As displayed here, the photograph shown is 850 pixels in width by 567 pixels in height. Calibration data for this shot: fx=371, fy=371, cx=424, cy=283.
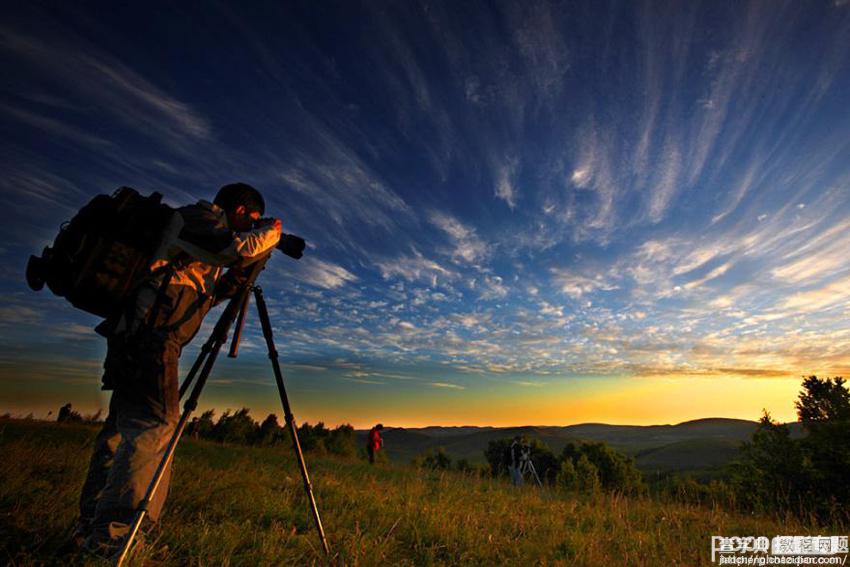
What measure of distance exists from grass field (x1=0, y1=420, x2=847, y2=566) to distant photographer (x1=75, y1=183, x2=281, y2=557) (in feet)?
1.09

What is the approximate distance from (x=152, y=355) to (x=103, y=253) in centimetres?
84

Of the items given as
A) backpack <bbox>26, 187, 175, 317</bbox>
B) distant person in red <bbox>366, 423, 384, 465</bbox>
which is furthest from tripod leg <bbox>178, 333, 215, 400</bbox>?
distant person in red <bbox>366, 423, 384, 465</bbox>

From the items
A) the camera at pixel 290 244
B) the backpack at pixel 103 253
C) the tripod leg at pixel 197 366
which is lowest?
the tripod leg at pixel 197 366

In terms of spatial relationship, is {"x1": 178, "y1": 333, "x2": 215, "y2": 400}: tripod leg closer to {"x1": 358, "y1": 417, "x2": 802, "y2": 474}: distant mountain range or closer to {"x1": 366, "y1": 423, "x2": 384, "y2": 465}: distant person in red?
{"x1": 366, "y1": 423, "x2": 384, "y2": 465}: distant person in red

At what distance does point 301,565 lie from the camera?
3.23m

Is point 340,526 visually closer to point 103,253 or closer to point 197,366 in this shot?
point 197,366

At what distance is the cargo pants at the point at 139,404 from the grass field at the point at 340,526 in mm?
285

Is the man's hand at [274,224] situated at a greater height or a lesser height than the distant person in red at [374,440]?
greater

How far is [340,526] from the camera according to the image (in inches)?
177

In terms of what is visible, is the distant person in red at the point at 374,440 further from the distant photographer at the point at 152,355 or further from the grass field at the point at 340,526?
the distant photographer at the point at 152,355

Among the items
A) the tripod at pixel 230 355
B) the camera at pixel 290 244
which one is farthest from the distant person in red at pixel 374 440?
the camera at pixel 290 244

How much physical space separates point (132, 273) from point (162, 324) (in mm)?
445

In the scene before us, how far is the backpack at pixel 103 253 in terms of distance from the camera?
8.97ft

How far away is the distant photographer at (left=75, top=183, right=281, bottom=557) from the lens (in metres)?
2.65
